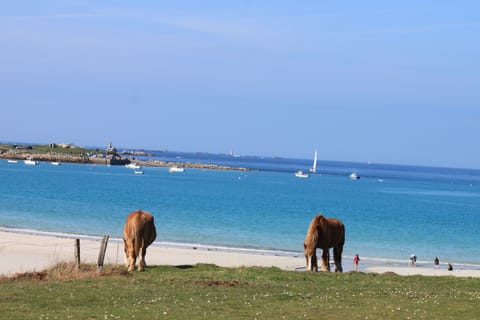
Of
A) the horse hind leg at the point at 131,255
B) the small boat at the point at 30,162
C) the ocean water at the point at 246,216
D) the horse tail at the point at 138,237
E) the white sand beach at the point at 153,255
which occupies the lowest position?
the ocean water at the point at 246,216

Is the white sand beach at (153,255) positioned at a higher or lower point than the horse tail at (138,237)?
lower

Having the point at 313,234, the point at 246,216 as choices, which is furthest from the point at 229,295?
the point at 246,216

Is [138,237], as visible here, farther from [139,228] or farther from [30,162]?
[30,162]

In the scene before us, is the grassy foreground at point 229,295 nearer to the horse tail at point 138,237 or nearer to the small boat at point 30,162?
the horse tail at point 138,237

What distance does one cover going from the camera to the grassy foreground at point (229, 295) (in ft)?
Result: 53.7

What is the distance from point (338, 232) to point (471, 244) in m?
36.2

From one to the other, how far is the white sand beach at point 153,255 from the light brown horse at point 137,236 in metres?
6.16

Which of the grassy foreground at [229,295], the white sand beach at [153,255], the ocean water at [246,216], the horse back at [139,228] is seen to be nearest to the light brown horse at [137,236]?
the horse back at [139,228]

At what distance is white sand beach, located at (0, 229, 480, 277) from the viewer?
3584 centimetres

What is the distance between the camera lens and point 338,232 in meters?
29.0

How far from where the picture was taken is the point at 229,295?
1941 cm

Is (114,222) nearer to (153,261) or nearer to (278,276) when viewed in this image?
(153,261)

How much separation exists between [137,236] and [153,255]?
1275 centimetres

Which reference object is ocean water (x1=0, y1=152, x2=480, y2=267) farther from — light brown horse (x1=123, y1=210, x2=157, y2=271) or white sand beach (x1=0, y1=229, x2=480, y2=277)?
light brown horse (x1=123, y1=210, x2=157, y2=271)
